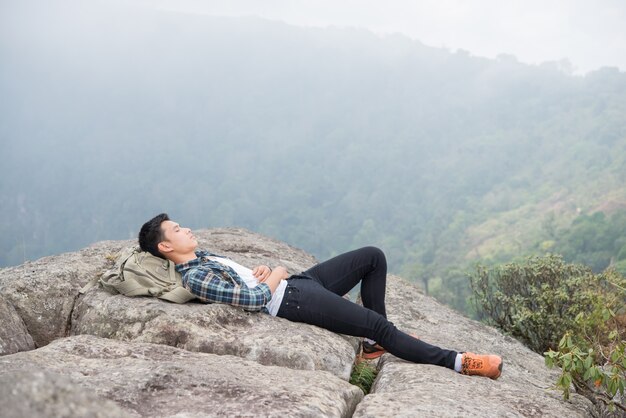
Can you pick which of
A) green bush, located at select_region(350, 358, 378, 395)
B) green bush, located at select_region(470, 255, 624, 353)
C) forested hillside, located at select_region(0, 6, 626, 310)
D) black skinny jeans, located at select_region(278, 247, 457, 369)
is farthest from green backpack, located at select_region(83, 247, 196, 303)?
forested hillside, located at select_region(0, 6, 626, 310)

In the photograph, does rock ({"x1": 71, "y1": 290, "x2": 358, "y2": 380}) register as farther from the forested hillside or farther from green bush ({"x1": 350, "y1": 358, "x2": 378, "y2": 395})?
the forested hillside

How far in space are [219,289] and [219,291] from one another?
0.02 m

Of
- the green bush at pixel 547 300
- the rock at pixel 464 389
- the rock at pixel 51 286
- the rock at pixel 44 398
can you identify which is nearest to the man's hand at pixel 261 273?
the rock at pixel 464 389

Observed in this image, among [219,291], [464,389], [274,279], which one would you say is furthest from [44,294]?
[464,389]

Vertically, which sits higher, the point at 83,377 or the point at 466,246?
the point at 83,377

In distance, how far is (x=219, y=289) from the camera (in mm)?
4836

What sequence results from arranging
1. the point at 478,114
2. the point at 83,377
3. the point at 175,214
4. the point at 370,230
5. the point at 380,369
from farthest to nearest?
the point at 478,114 < the point at 175,214 < the point at 370,230 < the point at 380,369 < the point at 83,377

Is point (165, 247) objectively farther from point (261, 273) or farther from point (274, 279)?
point (274, 279)

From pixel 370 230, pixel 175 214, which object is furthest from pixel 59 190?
pixel 370 230

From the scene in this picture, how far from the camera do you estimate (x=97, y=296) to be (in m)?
5.12

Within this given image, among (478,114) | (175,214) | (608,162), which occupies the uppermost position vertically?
(478,114)

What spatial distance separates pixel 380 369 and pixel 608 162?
131m

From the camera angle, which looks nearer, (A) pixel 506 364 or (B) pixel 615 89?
(A) pixel 506 364

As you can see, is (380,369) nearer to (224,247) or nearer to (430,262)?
(224,247)
